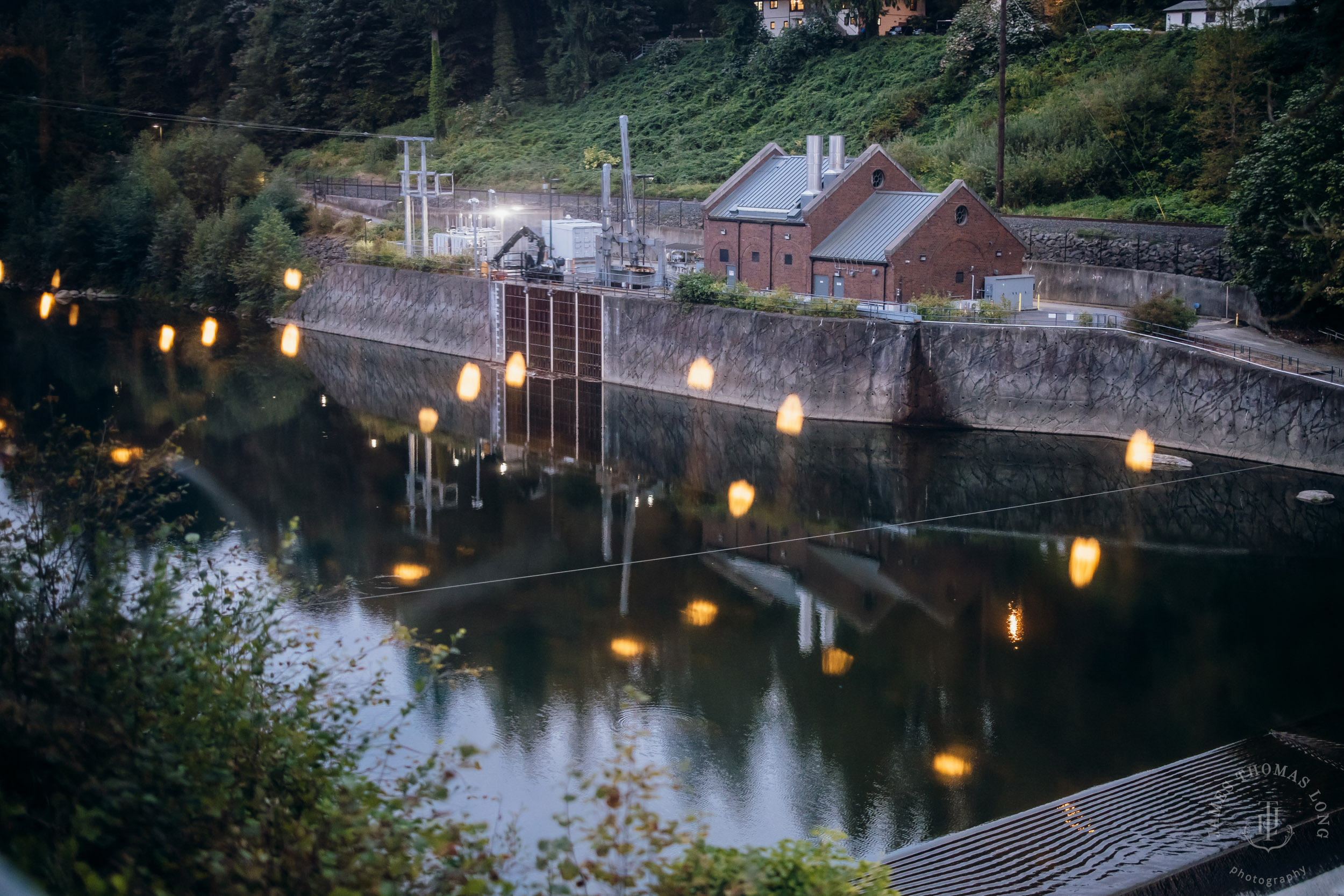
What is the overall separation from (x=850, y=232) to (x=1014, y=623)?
21927 mm

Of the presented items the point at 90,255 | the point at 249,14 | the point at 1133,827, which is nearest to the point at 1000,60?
the point at 1133,827

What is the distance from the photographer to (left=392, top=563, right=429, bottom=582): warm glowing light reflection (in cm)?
2594

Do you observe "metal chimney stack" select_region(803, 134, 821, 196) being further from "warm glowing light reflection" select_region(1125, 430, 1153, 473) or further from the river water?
"warm glowing light reflection" select_region(1125, 430, 1153, 473)

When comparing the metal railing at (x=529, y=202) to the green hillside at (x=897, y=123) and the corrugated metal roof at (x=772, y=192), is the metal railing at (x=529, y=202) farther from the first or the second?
the corrugated metal roof at (x=772, y=192)

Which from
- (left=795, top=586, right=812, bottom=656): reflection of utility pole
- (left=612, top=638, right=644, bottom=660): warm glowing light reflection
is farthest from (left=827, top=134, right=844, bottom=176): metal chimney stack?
(left=612, top=638, right=644, bottom=660): warm glowing light reflection

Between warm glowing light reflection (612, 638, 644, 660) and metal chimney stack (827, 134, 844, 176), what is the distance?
2560 cm

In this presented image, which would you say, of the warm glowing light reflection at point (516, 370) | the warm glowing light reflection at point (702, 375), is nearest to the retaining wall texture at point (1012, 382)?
the warm glowing light reflection at point (702, 375)

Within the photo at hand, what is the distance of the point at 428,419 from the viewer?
134 ft

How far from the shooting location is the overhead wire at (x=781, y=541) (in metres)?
25.1

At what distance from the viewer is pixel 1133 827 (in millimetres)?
16156

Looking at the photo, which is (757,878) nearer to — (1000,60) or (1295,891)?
(1295,891)

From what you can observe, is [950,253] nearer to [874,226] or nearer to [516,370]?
[874,226]

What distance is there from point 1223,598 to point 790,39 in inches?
2229

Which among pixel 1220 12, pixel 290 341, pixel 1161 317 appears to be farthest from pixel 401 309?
pixel 1220 12
